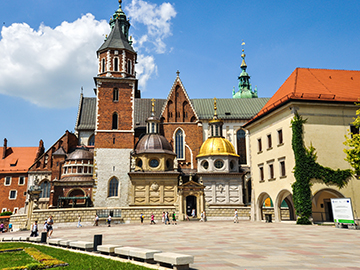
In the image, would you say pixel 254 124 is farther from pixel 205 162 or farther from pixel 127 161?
pixel 127 161

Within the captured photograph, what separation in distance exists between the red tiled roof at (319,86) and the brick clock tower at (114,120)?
21769 mm

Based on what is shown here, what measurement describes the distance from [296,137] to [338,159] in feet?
13.6

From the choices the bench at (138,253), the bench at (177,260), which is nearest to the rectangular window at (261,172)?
the bench at (138,253)

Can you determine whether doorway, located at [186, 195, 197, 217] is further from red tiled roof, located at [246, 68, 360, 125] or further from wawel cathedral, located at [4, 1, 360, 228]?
red tiled roof, located at [246, 68, 360, 125]

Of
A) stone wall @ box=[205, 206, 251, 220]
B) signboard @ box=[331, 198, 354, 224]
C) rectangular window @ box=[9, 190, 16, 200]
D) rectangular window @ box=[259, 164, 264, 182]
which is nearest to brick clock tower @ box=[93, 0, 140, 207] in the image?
stone wall @ box=[205, 206, 251, 220]

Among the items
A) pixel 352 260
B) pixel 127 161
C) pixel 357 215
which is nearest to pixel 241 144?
pixel 127 161

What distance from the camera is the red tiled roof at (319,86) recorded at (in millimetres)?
29250

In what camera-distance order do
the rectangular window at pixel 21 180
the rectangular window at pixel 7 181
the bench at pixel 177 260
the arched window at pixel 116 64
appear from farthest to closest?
1. the rectangular window at pixel 21 180
2. the rectangular window at pixel 7 181
3. the arched window at pixel 116 64
4. the bench at pixel 177 260

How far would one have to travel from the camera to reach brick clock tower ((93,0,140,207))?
45656 mm

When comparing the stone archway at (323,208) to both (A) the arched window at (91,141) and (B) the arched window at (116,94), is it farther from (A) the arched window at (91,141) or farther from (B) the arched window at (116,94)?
(A) the arched window at (91,141)

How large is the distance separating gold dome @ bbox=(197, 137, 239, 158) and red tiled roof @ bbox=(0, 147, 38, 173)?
Answer: 33.4 m

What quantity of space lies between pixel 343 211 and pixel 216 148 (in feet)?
80.9

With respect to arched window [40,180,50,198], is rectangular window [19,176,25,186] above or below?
above

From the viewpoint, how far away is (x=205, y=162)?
46875 mm
